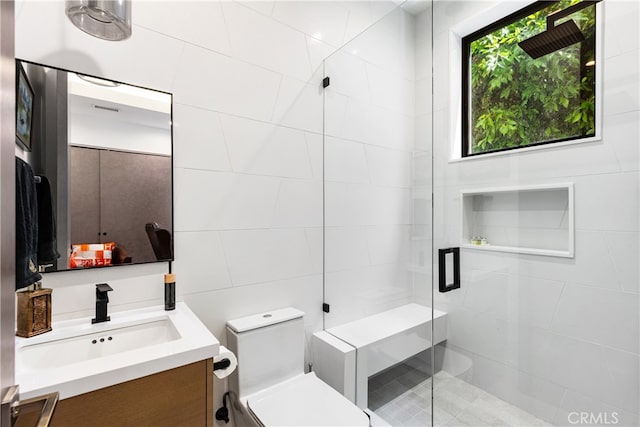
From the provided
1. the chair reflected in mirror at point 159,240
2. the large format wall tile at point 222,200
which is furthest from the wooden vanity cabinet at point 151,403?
the large format wall tile at point 222,200

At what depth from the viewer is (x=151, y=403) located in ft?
2.94

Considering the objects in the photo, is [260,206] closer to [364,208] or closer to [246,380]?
[364,208]

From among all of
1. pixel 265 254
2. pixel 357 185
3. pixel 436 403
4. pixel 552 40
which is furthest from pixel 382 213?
pixel 552 40

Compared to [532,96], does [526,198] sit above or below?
below

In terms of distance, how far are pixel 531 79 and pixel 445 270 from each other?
47.5 inches

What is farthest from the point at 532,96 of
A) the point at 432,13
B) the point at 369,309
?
the point at 369,309

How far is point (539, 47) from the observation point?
175 cm

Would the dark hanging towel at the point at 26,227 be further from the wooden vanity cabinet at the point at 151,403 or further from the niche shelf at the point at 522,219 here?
the niche shelf at the point at 522,219

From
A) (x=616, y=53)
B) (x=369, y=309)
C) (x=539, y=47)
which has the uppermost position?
(x=539, y=47)

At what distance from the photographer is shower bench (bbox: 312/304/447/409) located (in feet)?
5.65

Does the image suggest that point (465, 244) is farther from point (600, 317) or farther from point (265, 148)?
point (265, 148)

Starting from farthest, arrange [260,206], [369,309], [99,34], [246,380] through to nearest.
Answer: [369,309], [260,206], [246,380], [99,34]

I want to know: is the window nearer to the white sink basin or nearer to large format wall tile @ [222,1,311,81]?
large format wall tile @ [222,1,311,81]

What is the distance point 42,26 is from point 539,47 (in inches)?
93.4
